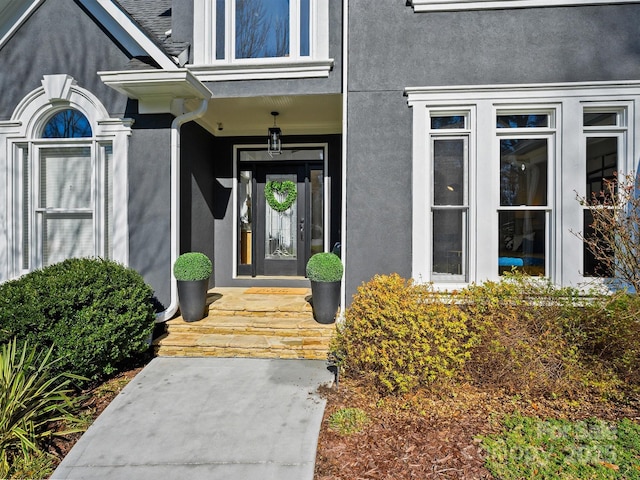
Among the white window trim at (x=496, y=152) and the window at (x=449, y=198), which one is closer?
the white window trim at (x=496, y=152)

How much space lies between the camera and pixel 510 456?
8.57 ft

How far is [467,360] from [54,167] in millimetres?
5988

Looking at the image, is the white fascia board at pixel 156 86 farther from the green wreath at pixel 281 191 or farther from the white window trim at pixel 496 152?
the white window trim at pixel 496 152

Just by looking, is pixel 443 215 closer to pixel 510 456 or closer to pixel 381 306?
pixel 381 306

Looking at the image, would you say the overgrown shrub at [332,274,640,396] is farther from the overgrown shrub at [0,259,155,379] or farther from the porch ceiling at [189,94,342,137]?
the porch ceiling at [189,94,342,137]

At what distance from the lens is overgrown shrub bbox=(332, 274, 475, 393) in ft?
10.9

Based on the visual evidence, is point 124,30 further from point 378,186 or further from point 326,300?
point 326,300

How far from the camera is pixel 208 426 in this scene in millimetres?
3131

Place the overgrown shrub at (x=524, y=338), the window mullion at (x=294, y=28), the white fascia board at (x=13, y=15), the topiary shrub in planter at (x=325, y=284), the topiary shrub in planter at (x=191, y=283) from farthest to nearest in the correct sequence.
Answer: the window mullion at (x=294, y=28) < the white fascia board at (x=13, y=15) < the topiary shrub in planter at (x=191, y=283) < the topiary shrub in planter at (x=325, y=284) < the overgrown shrub at (x=524, y=338)

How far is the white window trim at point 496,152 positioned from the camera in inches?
→ 166

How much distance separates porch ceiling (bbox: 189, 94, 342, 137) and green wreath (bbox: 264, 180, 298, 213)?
0.96 metres

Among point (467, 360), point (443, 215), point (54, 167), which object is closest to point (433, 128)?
point (443, 215)

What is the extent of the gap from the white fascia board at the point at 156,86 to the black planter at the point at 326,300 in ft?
10.1

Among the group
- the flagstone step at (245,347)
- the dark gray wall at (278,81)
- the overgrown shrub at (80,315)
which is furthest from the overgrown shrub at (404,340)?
the dark gray wall at (278,81)
